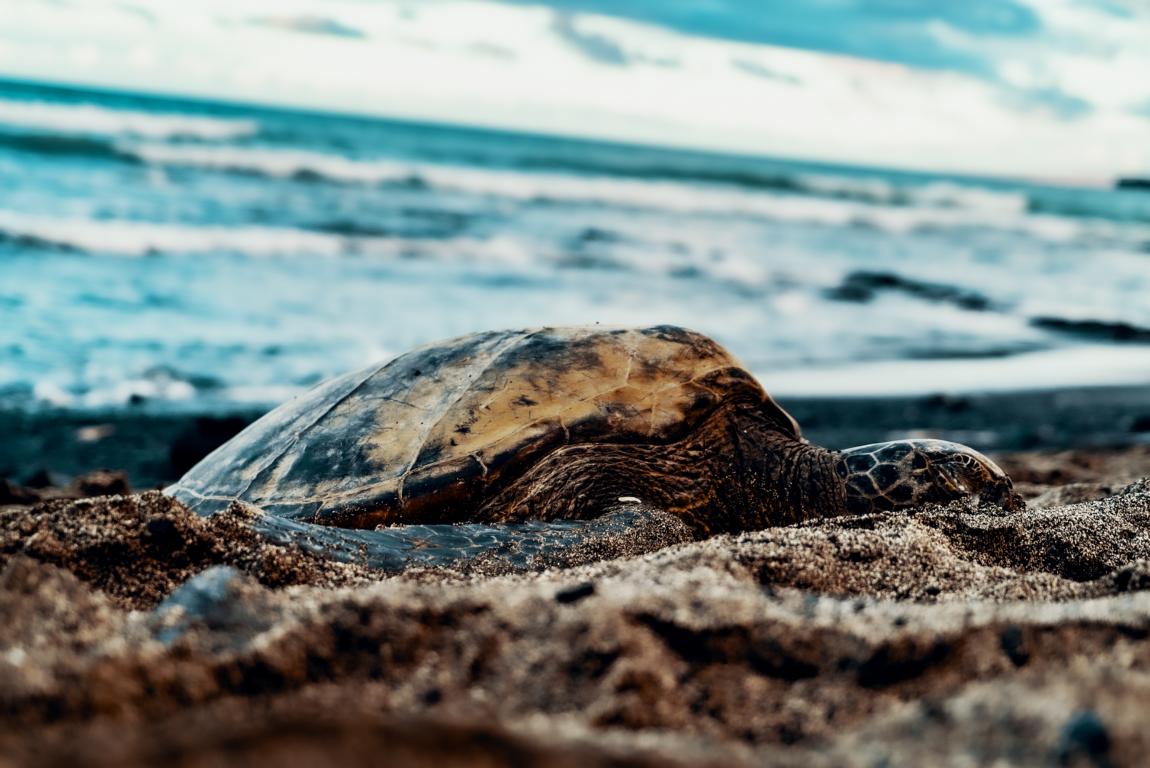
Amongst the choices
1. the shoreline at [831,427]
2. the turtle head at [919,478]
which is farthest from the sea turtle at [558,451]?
the shoreline at [831,427]

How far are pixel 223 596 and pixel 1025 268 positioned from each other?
20.9 meters

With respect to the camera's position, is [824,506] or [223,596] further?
[824,506]

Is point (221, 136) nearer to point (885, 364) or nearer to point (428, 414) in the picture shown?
point (885, 364)

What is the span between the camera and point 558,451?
139 inches

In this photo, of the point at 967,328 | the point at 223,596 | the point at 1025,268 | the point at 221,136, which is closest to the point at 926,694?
the point at 223,596

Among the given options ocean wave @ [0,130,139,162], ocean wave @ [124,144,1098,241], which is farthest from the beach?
ocean wave @ [124,144,1098,241]

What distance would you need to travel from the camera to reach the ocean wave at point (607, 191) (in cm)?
2938

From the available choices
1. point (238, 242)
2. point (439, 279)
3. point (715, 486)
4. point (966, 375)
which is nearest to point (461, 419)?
point (715, 486)

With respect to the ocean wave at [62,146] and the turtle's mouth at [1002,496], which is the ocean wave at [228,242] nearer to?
the ocean wave at [62,146]

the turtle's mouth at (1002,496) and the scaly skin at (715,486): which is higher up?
the turtle's mouth at (1002,496)

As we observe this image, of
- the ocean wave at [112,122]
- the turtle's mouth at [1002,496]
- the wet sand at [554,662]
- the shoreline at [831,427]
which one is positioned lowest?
the shoreline at [831,427]

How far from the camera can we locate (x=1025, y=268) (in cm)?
2003

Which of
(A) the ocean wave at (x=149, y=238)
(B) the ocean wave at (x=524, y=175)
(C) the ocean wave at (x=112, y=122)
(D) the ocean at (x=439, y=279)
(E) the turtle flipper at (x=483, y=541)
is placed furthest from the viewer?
(C) the ocean wave at (x=112, y=122)

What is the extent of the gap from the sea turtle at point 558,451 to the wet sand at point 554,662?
947 millimetres
